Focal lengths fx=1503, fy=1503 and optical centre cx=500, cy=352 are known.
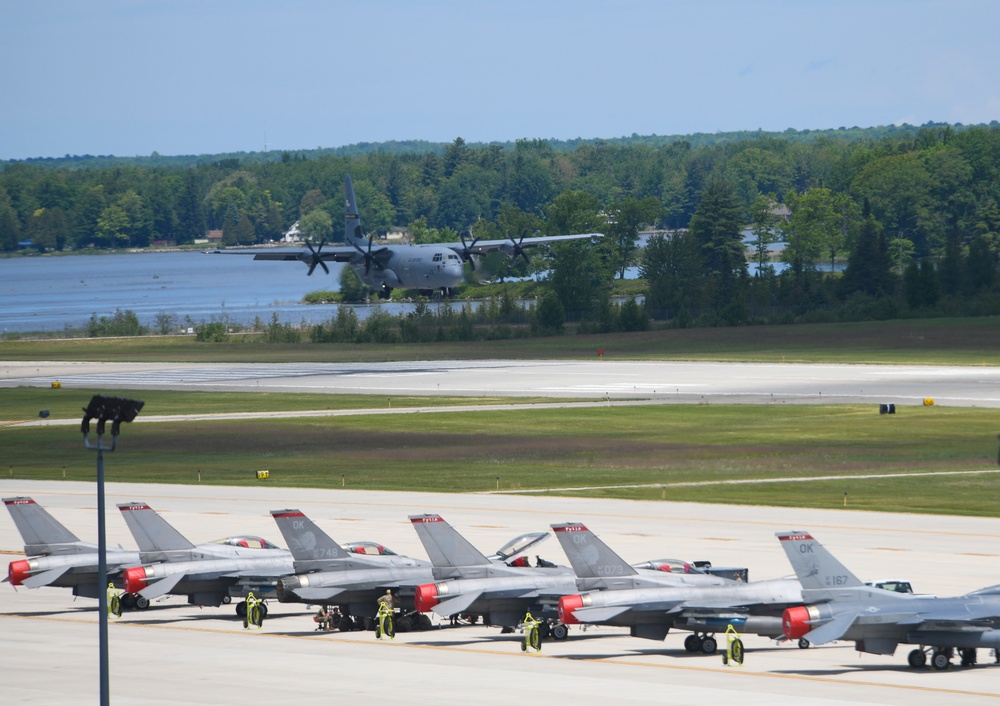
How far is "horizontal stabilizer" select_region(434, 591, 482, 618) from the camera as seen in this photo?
34.9 metres

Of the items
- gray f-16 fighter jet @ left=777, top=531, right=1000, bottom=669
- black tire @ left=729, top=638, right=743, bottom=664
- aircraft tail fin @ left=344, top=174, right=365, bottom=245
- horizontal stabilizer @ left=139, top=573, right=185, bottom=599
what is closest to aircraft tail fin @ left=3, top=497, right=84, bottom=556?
horizontal stabilizer @ left=139, top=573, right=185, bottom=599

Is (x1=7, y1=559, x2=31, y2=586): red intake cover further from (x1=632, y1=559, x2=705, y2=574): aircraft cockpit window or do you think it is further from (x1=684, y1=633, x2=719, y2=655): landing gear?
(x1=684, y1=633, x2=719, y2=655): landing gear

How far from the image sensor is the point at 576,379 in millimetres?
110062

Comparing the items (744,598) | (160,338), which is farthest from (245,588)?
(160,338)

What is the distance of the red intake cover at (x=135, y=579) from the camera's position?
3912 centimetres

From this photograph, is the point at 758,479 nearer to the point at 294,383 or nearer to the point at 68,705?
the point at 68,705

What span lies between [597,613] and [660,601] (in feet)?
5.15

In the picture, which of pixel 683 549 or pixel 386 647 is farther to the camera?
pixel 683 549

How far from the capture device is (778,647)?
115ft

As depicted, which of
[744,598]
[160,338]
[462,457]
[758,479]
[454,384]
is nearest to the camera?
[744,598]

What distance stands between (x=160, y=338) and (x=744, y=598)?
140m

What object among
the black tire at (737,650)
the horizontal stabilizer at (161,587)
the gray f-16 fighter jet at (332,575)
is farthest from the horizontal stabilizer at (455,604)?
the horizontal stabilizer at (161,587)

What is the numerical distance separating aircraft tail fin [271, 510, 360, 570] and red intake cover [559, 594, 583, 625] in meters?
6.50

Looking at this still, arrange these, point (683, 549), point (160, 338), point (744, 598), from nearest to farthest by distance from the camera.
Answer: point (744, 598) → point (683, 549) → point (160, 338)
